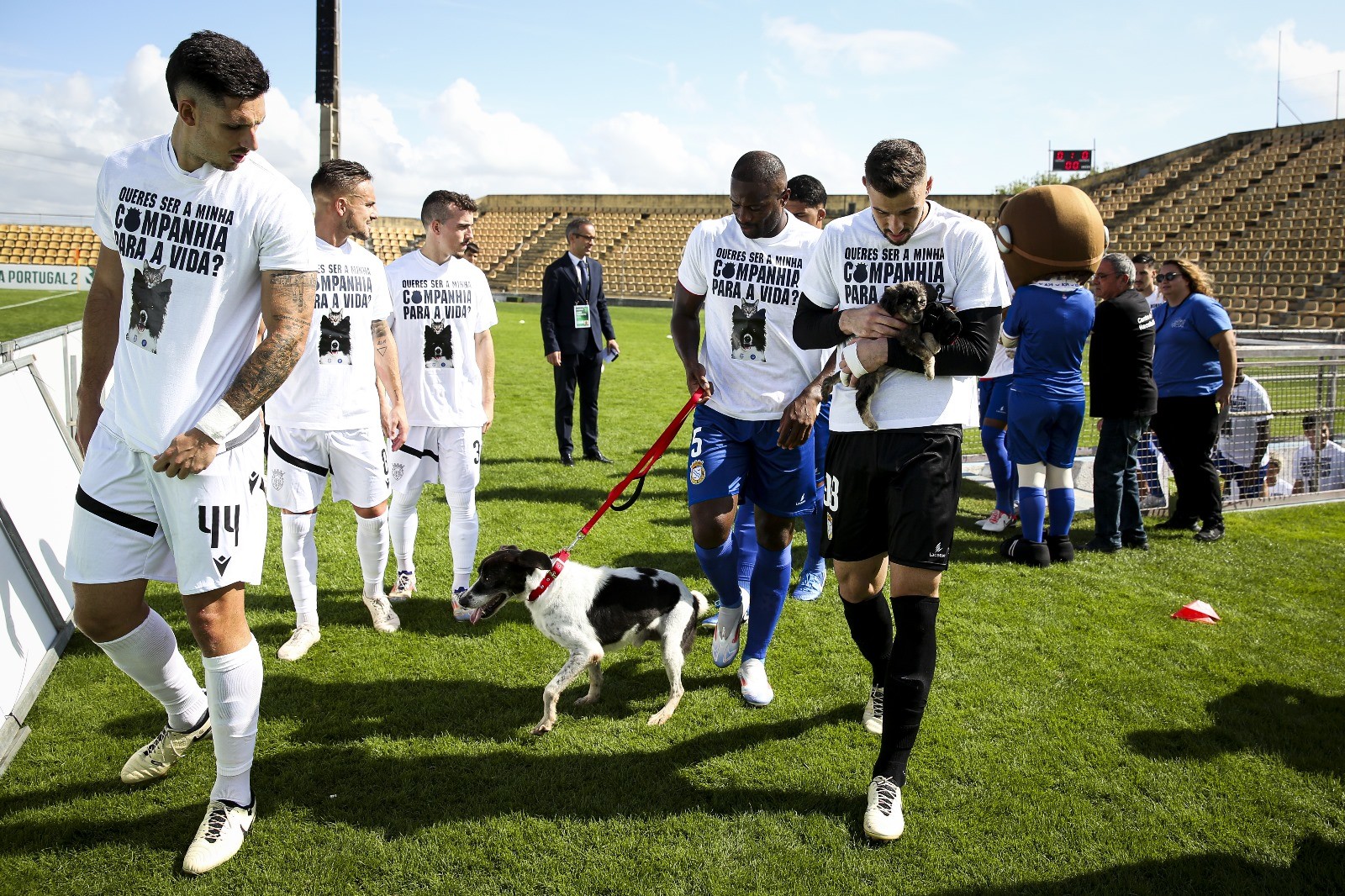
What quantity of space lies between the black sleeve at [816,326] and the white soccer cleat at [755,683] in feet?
5.54

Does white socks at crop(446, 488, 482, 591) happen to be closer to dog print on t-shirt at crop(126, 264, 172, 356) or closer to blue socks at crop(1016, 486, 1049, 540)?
dog print on t-shirt at crop(126, 264, 172, 356)

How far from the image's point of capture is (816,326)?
3.46 metres

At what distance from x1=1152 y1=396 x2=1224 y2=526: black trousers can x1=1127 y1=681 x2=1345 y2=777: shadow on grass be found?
3.35 m

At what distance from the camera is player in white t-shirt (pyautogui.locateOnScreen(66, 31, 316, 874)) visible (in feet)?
9.10

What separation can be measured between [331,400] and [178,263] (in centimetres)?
196

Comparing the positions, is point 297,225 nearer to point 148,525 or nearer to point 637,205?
point 148,525

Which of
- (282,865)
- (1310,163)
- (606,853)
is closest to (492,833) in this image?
(606,853)

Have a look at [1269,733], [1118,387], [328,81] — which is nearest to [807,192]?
[1118,387]

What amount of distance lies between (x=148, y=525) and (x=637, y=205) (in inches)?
1949

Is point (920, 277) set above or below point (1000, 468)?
above

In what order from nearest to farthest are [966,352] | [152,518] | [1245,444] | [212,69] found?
[212,69], [152,518], [966,352], [1245,444]

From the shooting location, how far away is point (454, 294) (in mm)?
5516

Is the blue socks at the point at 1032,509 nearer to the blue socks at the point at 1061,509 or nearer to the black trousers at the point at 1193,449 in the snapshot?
the blue socks at the point at 1061,509

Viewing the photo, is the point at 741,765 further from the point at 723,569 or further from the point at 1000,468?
the point at 1000,468
